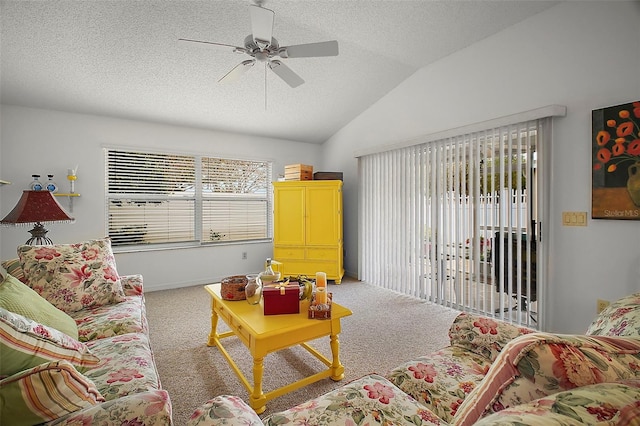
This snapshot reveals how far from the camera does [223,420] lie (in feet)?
2.55

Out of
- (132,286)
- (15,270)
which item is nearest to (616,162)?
(132,286)

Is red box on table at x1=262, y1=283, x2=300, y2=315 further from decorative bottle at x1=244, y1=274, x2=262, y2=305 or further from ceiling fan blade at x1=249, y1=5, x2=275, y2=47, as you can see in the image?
ceiling fan blade at x1=249, y1=5, x2=275, y2=47

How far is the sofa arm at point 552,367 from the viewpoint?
61 cm

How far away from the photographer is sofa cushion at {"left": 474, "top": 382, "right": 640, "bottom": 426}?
485 millimetres

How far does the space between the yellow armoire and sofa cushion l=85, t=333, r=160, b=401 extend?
9.61 ft

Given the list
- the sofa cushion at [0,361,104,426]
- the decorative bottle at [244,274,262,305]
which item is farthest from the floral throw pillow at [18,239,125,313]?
the sofa cushion at [0,361,104,426]

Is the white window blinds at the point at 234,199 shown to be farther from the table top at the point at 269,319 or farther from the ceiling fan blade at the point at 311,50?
the ceiling fan blade at the point at 311,50

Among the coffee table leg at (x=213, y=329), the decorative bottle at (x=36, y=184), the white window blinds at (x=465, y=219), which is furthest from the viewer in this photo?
the decorative bottle at (x=36, y=184)

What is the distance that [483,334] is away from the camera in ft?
4.80

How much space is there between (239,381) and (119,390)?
0.96m

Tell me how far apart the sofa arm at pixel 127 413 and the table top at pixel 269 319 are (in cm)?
81

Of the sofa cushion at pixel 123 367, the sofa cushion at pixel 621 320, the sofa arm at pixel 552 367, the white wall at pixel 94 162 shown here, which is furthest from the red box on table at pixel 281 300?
the white wall at pixel 94 162

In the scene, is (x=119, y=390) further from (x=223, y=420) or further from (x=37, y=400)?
(x=223, y=420)

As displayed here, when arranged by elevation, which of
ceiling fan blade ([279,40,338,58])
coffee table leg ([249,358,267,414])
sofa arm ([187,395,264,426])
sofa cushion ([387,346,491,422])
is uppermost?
ceiling fan blade ([279,40,338,58])
